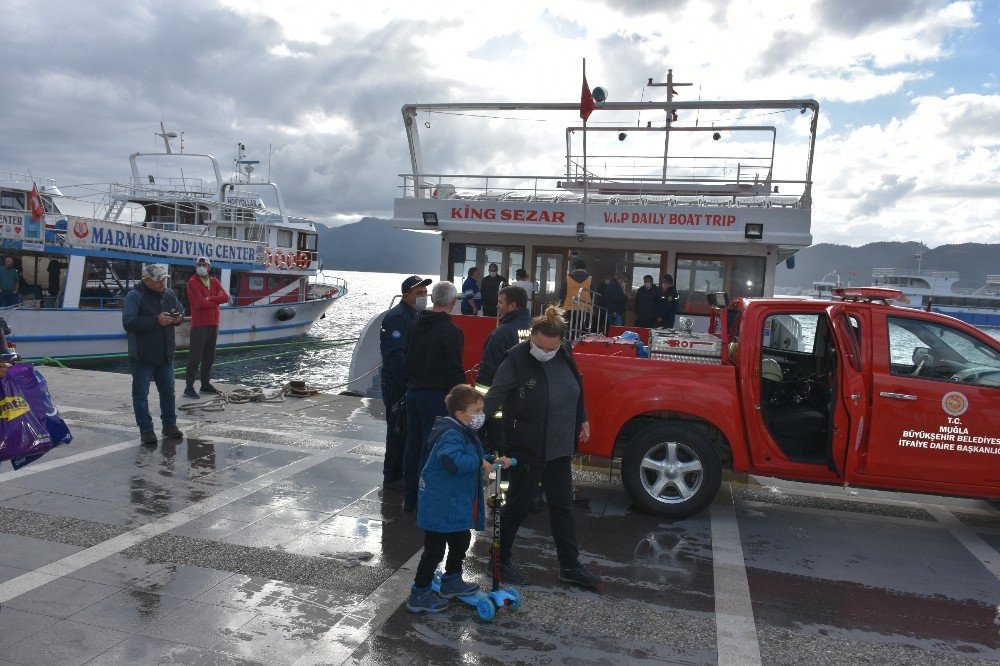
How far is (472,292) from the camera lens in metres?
12.2

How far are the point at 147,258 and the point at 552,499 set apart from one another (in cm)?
2136

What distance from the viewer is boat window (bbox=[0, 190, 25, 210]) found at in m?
24.1

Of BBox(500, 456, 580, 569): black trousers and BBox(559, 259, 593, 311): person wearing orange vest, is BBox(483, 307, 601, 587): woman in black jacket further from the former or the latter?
BBox(559, 259, 593, 311): person wearing orange vest

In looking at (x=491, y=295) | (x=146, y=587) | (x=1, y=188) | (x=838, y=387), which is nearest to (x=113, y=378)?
(x=491, y=295)

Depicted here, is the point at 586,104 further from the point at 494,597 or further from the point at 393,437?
the point at 494,597

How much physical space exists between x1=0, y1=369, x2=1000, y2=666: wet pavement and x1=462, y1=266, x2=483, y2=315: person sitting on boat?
572 centimetres

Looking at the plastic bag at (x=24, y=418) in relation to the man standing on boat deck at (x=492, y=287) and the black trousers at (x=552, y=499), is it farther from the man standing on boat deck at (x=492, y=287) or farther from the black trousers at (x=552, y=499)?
the man standing on boat deck at (x=492, y=287)

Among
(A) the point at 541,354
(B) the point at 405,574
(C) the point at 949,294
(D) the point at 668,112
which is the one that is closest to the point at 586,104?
(D) the point at 668,112

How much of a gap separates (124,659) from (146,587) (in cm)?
83

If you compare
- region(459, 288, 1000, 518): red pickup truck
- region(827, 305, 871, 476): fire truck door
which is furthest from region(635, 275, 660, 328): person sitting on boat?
region(827, 305, 871, 476): fire truck door

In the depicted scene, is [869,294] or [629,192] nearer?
[869,294]

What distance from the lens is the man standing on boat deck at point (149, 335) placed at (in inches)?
276

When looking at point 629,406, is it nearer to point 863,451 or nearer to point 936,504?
point 863,451

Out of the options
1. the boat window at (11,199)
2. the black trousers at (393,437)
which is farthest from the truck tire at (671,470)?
the boat window at (11,199)
